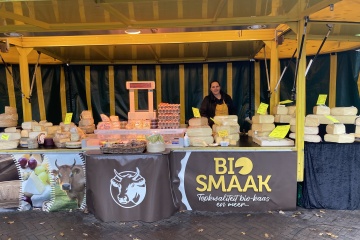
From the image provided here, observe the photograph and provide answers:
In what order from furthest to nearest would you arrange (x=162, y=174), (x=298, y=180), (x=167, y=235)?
(x=298, y=180) < (x=162, y=174) < (x=167, y=235)

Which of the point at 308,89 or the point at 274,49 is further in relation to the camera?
the point at 308,89

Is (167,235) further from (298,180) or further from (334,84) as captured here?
(334,84)

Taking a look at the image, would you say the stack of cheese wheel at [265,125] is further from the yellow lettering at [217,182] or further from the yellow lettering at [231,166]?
the yellow lettering at [217,182]

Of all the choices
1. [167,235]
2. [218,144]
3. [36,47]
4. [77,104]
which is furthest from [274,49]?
[77,104]

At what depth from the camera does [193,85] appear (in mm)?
7191

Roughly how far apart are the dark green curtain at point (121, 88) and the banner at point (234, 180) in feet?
12.2

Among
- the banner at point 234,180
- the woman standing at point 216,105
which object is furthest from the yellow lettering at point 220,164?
the woman standing at point 216,105

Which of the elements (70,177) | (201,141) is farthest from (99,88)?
(201,141)

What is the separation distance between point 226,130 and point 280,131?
2.57 feet

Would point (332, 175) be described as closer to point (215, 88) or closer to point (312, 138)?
point (312, 138)

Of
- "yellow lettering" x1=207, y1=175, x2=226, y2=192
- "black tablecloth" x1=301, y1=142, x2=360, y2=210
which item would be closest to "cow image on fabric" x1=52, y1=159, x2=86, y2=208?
"yellow lettering" x1=207, y1=175, x2=226, y2=192

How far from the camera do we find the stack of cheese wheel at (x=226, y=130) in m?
4.10

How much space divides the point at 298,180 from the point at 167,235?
6.41 feet

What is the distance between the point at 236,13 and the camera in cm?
379
